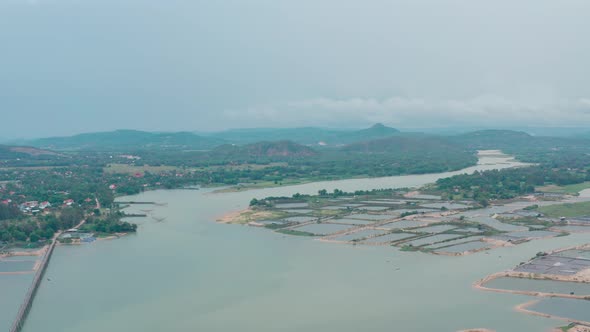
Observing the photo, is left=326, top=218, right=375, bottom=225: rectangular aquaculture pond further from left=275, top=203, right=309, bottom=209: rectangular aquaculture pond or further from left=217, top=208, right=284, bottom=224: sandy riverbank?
left=275, top=203, right=309, bottom=209: rectangular aquaculture pond

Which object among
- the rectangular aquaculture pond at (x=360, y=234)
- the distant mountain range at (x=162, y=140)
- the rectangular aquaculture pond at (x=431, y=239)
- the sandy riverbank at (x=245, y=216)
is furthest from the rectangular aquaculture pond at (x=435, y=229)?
the distant mountain range at (x=162, y=140)

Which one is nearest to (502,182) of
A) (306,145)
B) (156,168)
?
(156,168)

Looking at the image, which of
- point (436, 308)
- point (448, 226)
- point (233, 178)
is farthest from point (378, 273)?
point (233, 178)

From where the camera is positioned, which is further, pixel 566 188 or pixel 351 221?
pixel 566 188

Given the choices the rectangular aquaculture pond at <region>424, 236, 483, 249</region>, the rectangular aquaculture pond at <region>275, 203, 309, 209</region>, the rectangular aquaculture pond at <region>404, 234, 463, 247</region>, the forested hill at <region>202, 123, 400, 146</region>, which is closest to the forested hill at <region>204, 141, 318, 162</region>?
the rectangular aquaculture pond at <region>275, 203, 309, 209</region>

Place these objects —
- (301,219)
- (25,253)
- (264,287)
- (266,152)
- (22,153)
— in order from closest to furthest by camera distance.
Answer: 1. (264,287)
2. (25,253)
3. (301,219)
4. (22,153)
5. (266,152)

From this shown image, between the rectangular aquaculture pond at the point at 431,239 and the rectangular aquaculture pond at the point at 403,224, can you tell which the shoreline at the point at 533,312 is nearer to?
the rectangular aquaculture pond at the point at 431,239

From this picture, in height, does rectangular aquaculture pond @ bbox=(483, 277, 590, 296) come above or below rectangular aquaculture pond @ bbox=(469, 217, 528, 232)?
below

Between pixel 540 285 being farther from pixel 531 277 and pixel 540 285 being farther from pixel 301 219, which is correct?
pixel 301 219
